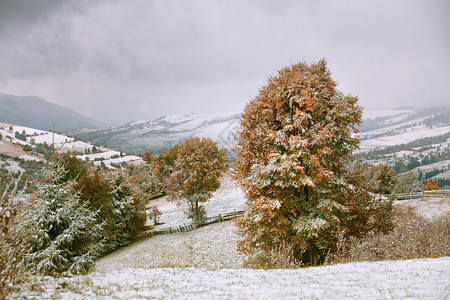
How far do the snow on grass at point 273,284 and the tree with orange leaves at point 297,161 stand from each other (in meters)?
4.26

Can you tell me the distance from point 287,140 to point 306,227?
4.82 metres

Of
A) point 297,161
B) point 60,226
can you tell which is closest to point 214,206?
point 60,226

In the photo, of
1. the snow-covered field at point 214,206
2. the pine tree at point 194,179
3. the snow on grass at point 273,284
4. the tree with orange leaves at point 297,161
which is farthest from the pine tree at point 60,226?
the snow-covered field at point 214,206

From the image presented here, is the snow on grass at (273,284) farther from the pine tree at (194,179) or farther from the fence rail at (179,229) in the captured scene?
the fence rail at (179,229)

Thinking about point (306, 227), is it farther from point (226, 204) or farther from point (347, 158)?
point (226, 204)

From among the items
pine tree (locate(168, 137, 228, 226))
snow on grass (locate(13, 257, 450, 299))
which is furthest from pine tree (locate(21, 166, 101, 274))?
pine tree (locate(168, 137, 228, 226))

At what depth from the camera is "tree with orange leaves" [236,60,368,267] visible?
12.5 meters

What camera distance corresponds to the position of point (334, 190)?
1375 cm

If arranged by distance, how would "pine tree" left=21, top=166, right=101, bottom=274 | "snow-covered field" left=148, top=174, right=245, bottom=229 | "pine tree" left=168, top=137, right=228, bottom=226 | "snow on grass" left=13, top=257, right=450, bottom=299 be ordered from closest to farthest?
"snow on grass" left=13, top=257, right=450, bottom=299
"pine tree" left=21, top=166, right=101, bottom=274
"pine tree" left=168, top=137, right=228, bottom=226
"snow-covered field" left=148, top=174, right=245, bottom=229

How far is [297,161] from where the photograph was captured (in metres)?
12.8

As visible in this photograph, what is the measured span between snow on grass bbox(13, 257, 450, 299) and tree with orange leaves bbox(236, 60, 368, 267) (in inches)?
168

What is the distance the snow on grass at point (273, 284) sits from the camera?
5941 mm

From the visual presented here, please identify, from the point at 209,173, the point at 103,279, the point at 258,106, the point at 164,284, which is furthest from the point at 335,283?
the point at 209,173

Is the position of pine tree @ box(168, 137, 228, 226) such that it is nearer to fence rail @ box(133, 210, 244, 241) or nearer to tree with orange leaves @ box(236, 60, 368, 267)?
fence rail @ box(133, 210, 244, 241)
